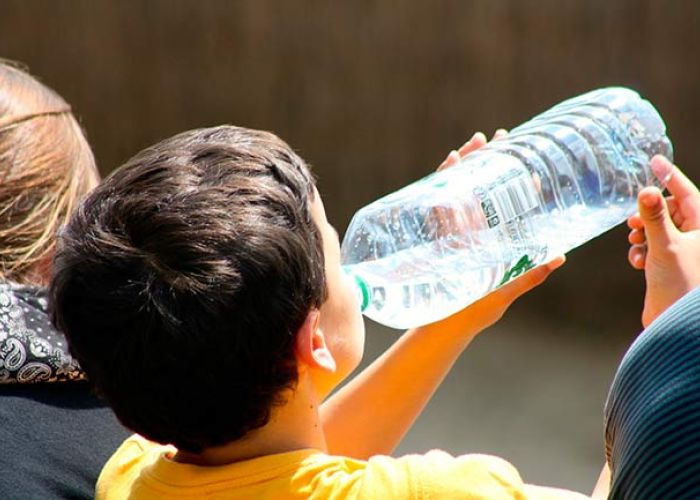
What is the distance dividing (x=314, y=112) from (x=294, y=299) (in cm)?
388

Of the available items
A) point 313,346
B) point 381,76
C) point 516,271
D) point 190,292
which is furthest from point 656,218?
point 381,76

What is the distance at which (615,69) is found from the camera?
15.0ft

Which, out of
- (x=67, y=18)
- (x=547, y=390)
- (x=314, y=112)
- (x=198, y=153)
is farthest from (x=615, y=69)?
(x=198, y=153)

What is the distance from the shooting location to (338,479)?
978mm

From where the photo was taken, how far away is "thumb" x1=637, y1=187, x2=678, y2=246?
126cm

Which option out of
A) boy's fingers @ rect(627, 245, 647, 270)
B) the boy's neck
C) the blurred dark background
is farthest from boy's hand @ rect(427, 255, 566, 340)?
the blurred dark background

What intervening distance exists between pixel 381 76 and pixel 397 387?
3.45 meters

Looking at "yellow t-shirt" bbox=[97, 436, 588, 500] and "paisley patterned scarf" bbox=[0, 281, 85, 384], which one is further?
"paisley patterned scarf" bbox=[0, 281, 85, 384]

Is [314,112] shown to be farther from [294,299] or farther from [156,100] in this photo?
[294,299]

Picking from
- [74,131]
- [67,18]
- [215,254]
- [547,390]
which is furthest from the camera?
[67,18]

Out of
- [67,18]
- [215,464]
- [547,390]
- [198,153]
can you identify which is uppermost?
[198,153]

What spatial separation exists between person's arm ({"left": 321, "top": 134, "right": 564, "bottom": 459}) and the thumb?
8.3 inches

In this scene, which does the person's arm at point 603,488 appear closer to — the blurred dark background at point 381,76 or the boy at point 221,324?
the boy at point 221,324

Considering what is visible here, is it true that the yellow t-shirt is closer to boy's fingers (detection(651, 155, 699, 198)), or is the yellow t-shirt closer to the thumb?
the thumb
